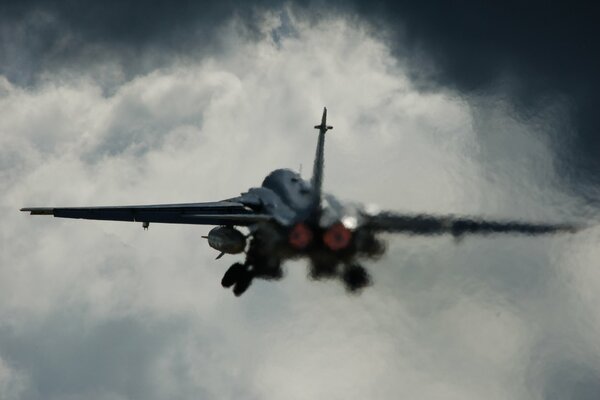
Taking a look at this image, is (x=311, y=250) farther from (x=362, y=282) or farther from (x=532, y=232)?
(x=532, y=232)

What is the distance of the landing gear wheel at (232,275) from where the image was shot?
46.1 metres

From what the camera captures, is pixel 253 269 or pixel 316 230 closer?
pixel 316 230

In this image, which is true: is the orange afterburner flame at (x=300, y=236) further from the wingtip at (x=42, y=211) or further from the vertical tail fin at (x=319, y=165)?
the wingtip at (x=42, y=211)

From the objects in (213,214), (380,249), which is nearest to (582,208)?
(380,249)

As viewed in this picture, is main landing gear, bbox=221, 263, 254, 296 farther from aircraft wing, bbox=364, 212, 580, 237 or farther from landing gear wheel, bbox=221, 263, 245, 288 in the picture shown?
aircraft wing, bbox=364, 212, 580, 237

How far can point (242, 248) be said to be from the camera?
4500cm

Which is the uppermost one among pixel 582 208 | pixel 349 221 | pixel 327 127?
pixel 327 127

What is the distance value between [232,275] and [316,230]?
32.5ft

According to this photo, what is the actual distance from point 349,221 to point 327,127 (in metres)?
13.3

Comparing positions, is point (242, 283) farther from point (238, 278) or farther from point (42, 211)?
point (42, 211)

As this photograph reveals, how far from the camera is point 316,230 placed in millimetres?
41750

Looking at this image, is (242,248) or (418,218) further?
(242,248)

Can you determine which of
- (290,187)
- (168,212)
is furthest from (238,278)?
(290,187)

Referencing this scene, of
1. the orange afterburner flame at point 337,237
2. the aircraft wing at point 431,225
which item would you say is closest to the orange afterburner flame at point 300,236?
the orange afterburner flame at point 337,237
